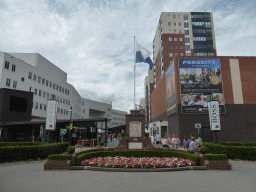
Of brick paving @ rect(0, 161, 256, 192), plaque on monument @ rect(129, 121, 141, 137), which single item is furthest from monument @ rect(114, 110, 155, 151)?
brick paving @ rect(0, 161, 256, 192)

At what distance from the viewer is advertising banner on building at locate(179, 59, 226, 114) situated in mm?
31469

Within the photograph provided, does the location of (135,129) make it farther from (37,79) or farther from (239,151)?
(37,79)

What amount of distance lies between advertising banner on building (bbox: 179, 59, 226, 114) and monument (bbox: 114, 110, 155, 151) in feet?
47.1

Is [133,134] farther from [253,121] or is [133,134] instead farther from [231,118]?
[253,121]

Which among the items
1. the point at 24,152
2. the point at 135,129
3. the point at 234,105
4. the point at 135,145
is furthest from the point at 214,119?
the point at 24,152

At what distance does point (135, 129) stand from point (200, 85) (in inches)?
679

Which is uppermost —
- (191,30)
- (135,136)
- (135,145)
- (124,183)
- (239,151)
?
(191,30)

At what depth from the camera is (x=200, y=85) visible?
31.7m

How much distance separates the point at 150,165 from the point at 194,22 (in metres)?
69.3

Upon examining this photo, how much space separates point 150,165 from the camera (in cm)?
1097

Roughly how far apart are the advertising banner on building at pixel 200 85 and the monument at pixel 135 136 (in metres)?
14.3

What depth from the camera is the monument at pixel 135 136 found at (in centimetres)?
1845

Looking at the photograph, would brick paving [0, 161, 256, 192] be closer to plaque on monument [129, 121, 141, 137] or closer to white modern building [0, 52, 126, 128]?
plaque on monument [129, 121, 141, 137]

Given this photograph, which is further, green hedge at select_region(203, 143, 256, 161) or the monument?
the monument
